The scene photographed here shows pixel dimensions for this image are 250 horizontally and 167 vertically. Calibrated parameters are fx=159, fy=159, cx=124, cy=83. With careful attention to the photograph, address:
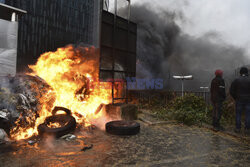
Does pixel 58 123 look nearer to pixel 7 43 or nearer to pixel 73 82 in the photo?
pixel 73 82

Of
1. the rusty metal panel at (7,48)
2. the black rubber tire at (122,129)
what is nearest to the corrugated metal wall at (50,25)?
the rusty metal panel at (7,48)

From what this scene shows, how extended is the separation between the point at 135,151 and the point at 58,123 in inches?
142

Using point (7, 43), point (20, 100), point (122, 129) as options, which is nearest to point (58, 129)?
point (20, 100)

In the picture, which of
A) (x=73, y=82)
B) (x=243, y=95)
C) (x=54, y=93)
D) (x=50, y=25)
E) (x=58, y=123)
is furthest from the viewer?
(x=50, y=25)

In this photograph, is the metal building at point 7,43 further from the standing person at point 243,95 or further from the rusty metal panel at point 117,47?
the standing person at point 243,95

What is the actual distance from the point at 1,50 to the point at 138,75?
20.4 m

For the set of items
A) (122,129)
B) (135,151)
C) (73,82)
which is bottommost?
(135,151)

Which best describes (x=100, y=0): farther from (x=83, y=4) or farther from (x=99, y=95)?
(x=99, y=95)

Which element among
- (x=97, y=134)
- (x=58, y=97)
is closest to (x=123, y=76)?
(x=58, y=97)

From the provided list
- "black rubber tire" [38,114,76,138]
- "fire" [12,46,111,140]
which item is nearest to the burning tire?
"black rubber tire" [38,114,76,138]

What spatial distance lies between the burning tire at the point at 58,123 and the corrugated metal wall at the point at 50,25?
4.65 meters

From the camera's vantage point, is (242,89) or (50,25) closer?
(242,89)

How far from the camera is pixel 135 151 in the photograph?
4.35m

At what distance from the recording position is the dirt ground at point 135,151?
3656 millimetres
